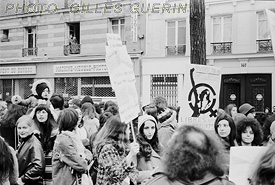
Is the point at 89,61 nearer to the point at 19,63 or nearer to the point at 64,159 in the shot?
the point at 19,63

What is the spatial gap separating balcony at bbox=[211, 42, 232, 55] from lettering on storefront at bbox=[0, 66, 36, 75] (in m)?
11.0

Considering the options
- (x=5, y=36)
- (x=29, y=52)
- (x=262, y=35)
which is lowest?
(x=29, y=52)

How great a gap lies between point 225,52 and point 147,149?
15348mm

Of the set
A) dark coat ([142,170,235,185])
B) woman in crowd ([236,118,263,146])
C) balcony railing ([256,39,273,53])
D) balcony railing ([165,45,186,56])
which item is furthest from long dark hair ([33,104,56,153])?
balcony railing ([165,45,186,56])

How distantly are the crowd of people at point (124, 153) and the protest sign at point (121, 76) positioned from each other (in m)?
0.18

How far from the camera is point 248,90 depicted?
18625mm

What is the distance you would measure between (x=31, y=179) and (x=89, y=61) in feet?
57.2

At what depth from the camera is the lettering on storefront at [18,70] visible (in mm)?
23430

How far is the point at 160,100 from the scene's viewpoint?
24.3 ft

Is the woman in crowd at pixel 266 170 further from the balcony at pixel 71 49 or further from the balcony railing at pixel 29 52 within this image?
the balcony railing at pixel 29 52

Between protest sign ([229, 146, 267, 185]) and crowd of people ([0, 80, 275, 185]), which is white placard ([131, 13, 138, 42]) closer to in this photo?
crowd of people ([0, 80, 275, 185])

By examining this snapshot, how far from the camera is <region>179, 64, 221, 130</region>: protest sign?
5.46m

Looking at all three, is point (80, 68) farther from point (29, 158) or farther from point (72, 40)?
point (29, 158)

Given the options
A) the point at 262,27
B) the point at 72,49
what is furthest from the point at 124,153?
the point at 72,49
